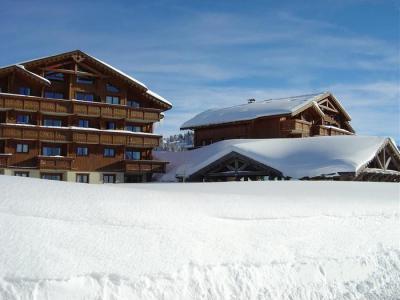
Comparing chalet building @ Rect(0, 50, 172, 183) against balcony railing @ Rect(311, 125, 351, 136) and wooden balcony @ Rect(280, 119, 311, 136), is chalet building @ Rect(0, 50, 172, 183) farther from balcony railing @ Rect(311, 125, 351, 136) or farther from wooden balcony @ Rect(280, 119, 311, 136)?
balcony railing @ Rect(311, 125, 351, 136)

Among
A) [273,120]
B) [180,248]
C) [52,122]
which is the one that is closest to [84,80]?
[52,122]

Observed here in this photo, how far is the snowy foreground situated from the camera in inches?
247

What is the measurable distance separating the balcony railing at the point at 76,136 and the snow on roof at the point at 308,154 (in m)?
3.12

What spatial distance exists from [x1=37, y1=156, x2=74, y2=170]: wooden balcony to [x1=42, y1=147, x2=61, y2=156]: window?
42.0 inches

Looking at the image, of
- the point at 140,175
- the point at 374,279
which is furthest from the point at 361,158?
the point at 374,279

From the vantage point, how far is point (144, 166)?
33500 mm

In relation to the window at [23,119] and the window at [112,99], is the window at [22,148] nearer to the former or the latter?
the window at [23,119]

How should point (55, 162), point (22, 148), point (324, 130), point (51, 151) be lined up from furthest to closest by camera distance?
point (324, 130) → point (51, 151) → point (55, 162) → point (22, 148)

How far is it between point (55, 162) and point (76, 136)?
2231 millimetres

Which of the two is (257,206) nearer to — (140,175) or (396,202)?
(396,202)

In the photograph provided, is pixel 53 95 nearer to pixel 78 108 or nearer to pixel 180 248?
pixel 78 108

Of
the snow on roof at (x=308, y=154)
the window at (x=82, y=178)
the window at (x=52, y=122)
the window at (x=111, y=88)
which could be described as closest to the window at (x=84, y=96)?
the window at (x=111, y=88)

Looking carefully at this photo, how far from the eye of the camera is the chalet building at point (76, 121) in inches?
1172

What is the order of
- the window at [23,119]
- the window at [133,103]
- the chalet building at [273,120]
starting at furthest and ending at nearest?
1. the chalet building at [273,120]
2. the window at [133,103]
3. the window at [23,119]
